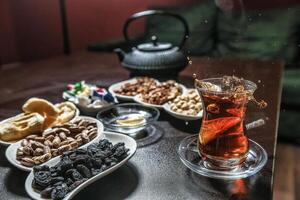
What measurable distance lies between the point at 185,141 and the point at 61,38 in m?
2.64

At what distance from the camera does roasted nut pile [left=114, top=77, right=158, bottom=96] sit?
126 cm

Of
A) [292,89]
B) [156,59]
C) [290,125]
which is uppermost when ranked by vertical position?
[156,59]

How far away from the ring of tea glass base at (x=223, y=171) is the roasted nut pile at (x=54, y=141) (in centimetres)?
23

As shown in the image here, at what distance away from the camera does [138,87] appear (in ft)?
4.24

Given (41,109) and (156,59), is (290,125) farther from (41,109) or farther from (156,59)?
(41,109)

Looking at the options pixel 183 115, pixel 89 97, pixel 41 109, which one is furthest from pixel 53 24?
pixel 183 115

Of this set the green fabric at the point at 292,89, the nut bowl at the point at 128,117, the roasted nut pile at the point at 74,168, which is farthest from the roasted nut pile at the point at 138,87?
the green fabric at the point at 292,89

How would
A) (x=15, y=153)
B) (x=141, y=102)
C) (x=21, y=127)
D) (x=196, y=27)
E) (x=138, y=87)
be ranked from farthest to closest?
(x=196, y=27)
(x=138, y=87)
(x=141, y=102)
(x=21, y=127)
(x=15, y=153)

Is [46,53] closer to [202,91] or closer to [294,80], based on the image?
[294,80]

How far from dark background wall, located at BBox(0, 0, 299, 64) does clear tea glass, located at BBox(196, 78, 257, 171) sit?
239 cm

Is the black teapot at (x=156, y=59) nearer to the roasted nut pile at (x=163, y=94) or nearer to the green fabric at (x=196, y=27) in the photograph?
the roasted nut pile at (x=163, y=94)

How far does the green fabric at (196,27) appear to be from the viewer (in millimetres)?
2674

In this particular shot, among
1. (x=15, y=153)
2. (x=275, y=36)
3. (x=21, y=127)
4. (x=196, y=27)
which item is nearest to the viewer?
(x=15, y=153)

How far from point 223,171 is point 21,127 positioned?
1.71 ft
